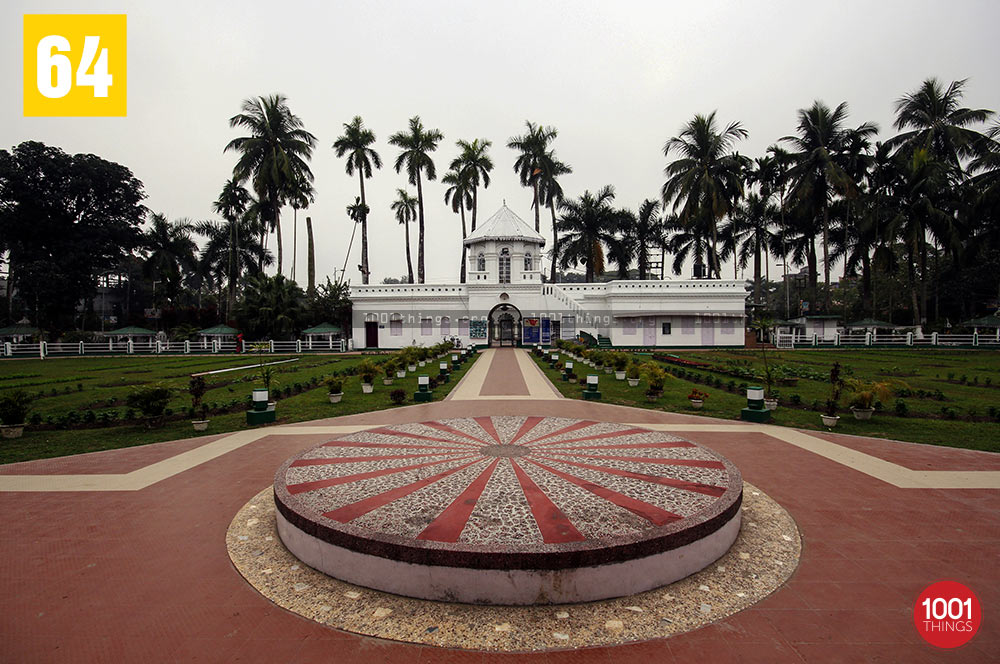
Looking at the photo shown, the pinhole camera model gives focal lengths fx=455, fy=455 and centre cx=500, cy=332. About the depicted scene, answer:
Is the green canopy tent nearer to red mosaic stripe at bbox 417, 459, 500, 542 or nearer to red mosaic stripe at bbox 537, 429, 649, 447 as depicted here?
red mosaic stripe at bbox 537, 429, 649, 447

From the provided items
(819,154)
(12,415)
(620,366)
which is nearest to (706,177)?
(819,154)

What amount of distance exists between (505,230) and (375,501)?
35072 millimetres

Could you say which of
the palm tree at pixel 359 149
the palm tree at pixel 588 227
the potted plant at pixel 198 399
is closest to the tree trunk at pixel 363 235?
the palm tree at pixel 359 149

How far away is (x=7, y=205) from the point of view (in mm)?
39969

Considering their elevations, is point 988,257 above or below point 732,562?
above

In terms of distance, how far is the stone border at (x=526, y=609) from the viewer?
3.59 meters

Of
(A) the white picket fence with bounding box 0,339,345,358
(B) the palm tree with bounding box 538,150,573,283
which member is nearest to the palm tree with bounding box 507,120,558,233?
(B) the palm tree with bounding box 538,150,573,283

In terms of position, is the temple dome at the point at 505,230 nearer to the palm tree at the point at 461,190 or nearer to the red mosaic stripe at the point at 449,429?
the palm tree at the point at 461,190

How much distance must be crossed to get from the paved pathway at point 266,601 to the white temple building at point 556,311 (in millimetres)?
27260

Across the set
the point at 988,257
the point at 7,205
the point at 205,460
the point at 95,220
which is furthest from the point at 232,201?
the point at 988,257

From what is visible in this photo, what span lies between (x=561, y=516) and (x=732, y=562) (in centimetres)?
182

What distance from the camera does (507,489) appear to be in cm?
563

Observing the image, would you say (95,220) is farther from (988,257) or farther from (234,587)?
(988,257)

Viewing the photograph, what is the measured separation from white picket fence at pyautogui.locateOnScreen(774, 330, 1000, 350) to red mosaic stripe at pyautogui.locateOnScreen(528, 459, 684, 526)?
36.6m
